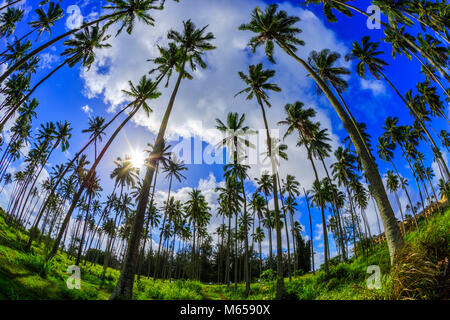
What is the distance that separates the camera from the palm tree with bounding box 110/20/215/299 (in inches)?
334

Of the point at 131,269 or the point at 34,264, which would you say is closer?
the point at 34,264

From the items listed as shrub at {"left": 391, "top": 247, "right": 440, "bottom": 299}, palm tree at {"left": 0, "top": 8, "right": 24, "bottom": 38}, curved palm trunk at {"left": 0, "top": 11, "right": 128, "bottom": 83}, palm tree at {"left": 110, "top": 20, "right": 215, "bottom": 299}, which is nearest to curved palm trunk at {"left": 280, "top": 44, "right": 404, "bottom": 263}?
shrub at {"left": 391, "top": 247, "right": 440, "bottom": 299}

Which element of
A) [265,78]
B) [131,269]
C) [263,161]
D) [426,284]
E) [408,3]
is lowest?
[131,269]

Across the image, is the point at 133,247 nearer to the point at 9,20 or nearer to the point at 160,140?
the point at 160,140

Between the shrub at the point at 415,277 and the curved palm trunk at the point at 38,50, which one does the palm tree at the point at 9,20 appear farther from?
the shrub at the point at 415,277

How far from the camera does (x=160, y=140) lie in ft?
39.8

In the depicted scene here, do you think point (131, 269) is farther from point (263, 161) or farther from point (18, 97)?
point (18, 97)

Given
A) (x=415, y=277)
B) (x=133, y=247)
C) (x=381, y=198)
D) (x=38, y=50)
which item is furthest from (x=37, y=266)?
(x=381, y=198)

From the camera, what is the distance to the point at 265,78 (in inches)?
786

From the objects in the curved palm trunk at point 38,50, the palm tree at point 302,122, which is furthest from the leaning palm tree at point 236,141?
the curved palm trunk at point 38,50

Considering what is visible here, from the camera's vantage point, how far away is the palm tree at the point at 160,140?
847 cm

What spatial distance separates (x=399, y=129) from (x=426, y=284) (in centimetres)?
3473
